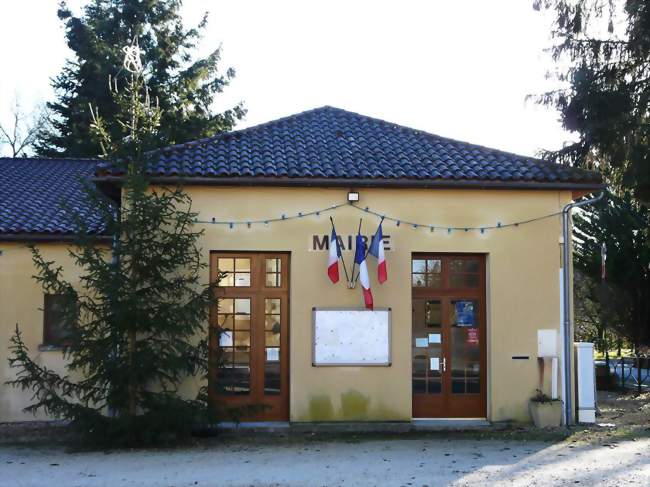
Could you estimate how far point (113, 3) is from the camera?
3083cm

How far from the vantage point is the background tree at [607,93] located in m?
18.5

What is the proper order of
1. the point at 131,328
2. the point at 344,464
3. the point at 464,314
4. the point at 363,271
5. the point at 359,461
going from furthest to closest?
the point at 464,314
the point at 363,271
the point at 131,328
the point at 359,461
the point at 344,464

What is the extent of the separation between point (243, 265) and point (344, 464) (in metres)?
4.00

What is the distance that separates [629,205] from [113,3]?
20879 millimetres

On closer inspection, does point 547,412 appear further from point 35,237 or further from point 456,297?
point 35,237

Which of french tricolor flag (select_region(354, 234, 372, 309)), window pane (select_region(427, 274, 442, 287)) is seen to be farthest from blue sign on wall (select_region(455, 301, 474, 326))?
french tricolor flag (select_region(354, 234, 372, 309))

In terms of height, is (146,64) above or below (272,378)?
above

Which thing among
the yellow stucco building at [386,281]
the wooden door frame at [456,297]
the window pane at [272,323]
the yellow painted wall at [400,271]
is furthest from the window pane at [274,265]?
the wooden door frame at [456,297]

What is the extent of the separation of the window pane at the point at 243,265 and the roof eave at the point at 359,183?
124 cm

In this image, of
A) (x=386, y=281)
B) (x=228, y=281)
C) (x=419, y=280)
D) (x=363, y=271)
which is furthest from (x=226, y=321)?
(x=419, y=280)

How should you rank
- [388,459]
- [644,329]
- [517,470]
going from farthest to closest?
[644,329]
[388,459]
[517,470]

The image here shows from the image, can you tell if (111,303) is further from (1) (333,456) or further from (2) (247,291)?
(1) (333,456)

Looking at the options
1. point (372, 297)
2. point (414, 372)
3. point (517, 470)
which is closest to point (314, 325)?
point (372, 297)

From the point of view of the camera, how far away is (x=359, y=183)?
12414 millimetres
